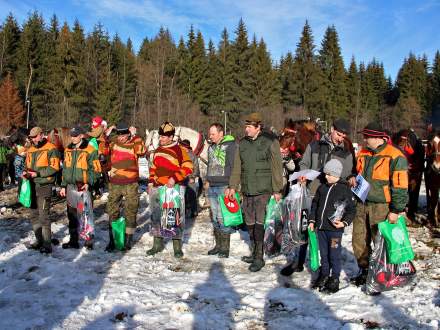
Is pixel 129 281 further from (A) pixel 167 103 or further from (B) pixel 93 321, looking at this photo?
(A) pixel 167 103

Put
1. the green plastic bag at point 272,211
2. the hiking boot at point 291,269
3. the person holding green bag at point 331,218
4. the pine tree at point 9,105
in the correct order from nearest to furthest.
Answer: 1. the person holding green bag at point 331,218
2. the hiking boot at point 291,269
3. the green plastic bag at point 272,211
4. the pine tree at point 9,105

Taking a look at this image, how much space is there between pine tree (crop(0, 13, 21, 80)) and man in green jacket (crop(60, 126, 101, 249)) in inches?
1807

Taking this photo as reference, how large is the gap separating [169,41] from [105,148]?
48.0m

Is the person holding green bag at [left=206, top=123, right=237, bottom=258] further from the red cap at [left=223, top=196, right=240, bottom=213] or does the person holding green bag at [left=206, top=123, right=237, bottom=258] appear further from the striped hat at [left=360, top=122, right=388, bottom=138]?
the striped hat at [left=360, top=122, right=388, bottom=138]

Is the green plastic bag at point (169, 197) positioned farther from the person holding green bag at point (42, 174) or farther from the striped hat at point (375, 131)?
the striped hat at point (375, 131)

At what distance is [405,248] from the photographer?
467cm

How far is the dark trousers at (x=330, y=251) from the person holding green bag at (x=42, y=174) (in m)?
4.12


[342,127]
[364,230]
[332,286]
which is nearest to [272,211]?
[364,230]

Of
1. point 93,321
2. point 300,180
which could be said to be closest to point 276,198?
point 300,180

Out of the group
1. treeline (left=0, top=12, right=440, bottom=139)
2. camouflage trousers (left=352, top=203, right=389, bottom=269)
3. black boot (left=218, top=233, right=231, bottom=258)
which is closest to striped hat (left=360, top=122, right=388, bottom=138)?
camouflage trousers (left=352, top=203, right=389, bottom=269)

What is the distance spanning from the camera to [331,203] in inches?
192

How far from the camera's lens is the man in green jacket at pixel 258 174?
5773mm

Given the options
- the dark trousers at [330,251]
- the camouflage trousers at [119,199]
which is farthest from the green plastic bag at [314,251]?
the camouflage trousers at [119,199]

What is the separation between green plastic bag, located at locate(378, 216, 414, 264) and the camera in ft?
15.3
